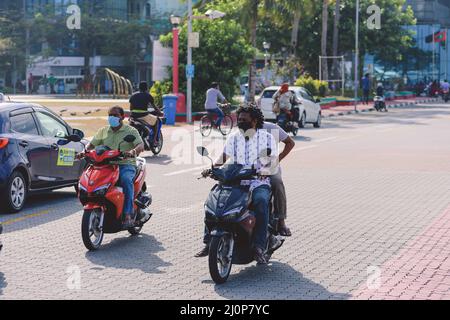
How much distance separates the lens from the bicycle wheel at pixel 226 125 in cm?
3050

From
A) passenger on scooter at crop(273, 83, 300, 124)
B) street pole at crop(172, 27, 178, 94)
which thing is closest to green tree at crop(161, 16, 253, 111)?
street pole at crop(172, 27, 178, 94)

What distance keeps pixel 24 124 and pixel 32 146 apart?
42 centimetres

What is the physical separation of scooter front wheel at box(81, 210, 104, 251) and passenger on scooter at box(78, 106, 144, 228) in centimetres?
32

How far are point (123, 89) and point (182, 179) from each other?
46.8 meters

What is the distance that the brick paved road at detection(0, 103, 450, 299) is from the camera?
822cm

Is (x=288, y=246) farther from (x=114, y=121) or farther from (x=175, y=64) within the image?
(x=175, y=64)

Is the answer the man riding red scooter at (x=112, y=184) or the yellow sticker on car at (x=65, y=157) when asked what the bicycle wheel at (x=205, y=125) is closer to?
the yellow sticker on car at (x=65, y=157)

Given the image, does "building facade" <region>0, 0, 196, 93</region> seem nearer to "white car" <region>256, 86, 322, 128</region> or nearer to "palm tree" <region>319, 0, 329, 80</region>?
"palm tree" <region>319, 0, 329, 80</region>

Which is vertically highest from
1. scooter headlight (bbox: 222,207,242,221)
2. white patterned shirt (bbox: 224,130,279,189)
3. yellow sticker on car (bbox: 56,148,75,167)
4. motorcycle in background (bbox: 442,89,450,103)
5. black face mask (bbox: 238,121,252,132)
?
motorcycle in background (bbox: 442,89,450,103)

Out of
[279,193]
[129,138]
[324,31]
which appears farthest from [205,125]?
[324,31]

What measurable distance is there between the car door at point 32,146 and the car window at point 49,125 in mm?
206

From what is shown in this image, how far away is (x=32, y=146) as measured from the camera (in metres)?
13.5

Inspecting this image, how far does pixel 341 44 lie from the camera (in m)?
69.4

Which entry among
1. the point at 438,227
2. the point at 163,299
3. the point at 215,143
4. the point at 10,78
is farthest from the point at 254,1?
the point at 10,78
